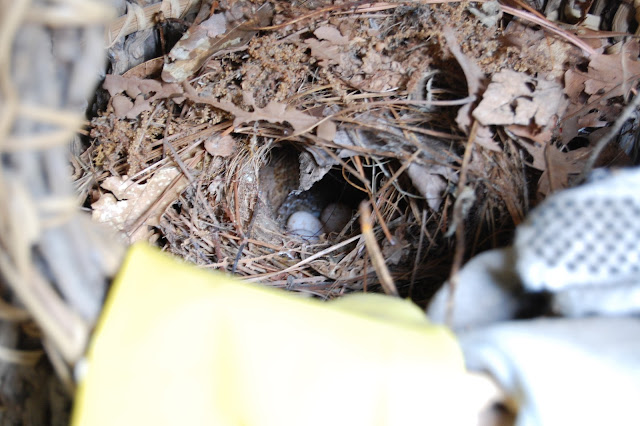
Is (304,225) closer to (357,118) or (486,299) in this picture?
(357,118)

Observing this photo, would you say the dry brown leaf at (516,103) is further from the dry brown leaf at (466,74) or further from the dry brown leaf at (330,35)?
the dry brown leaf at (330,35)

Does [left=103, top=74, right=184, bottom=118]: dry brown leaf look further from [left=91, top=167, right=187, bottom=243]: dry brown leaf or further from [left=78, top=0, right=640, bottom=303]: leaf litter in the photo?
[left=91, top=167, right=187, bottom=243]: dry brown leaf

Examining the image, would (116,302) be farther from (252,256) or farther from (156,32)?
(156,32)

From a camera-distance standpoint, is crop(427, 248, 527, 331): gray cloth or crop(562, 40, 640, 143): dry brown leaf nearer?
crop(427, 248, 527, 331): gray cloth

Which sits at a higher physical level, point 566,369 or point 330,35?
point 330,35

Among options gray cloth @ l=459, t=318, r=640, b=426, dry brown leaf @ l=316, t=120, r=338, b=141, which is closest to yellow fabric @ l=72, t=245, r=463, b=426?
gray cloth @ l=459, t=318, r=640, b=426

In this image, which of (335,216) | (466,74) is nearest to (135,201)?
(335,216)
